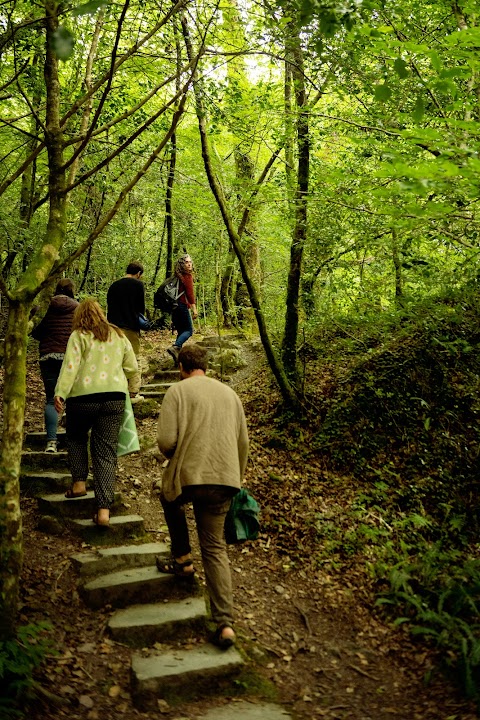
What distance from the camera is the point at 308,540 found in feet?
19.7

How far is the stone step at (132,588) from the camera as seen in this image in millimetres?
4438

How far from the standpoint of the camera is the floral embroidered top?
508cm

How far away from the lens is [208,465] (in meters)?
4.03

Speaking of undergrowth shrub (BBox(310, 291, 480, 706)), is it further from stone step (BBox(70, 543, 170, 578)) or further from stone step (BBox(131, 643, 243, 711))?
stone step (BBox(70, 543, 170, 578))

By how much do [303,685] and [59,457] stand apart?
4110 mm

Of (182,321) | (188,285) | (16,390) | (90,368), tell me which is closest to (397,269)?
(188,285)

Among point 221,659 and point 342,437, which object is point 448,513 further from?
point 221,659

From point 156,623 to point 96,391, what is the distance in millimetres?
2211

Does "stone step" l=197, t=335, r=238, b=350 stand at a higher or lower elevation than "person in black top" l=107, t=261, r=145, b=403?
lower

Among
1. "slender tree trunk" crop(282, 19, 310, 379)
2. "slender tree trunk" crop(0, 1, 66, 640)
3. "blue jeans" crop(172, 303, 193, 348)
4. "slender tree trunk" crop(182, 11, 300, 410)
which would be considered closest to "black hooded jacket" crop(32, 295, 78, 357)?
"slender tree trunk" crop(0, 1, 66, 640)

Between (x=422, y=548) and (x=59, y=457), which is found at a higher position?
(x=59, y=457)

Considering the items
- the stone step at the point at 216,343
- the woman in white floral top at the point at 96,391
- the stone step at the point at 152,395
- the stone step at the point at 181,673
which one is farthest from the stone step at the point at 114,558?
the stone step at the point at 216,343

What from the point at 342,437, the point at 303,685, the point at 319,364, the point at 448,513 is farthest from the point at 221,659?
the point at 319,364

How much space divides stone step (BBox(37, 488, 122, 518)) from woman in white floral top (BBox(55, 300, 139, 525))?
0.43 metres
